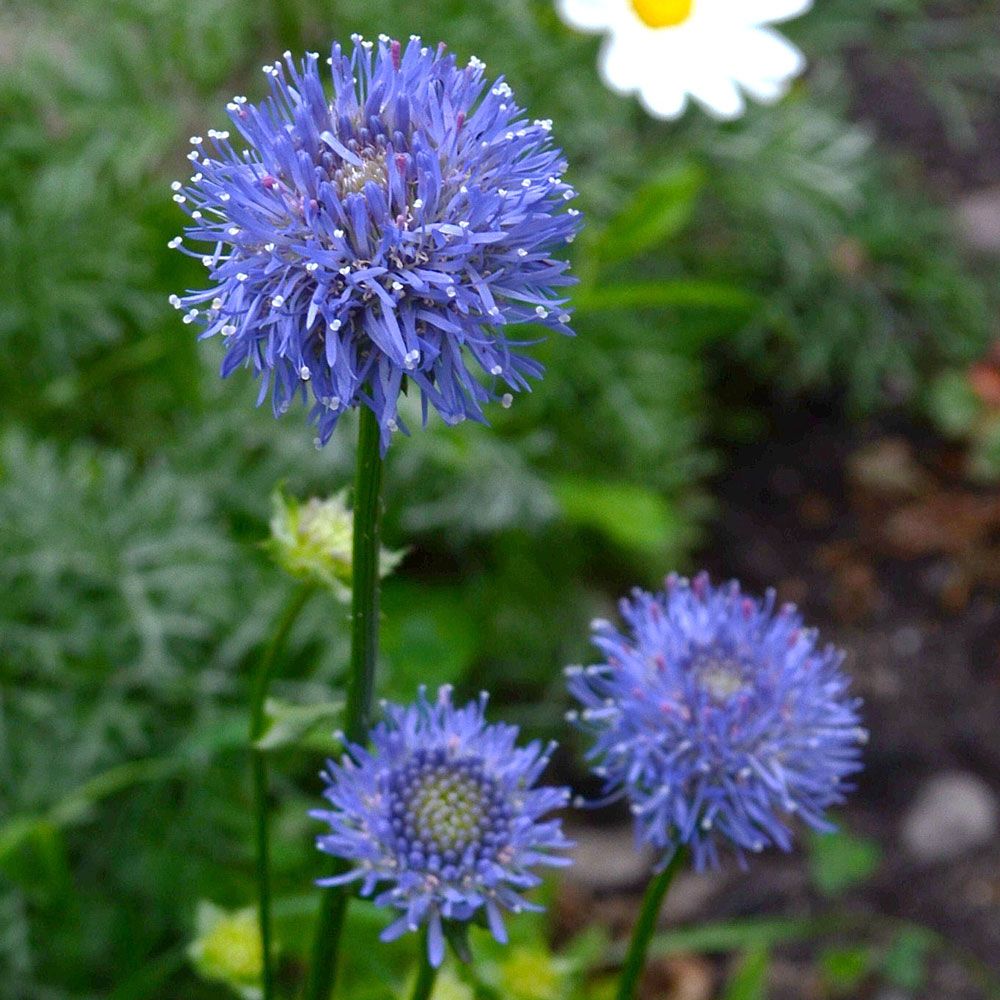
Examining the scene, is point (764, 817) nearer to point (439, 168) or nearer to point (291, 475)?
point (439, 168)

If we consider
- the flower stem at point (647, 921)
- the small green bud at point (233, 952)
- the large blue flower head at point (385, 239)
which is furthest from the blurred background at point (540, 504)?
the large blue flower head at point (385, 239)

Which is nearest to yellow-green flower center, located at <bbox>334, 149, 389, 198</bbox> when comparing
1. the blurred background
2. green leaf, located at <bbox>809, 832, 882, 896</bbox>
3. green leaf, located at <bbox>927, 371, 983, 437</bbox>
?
the blurred background

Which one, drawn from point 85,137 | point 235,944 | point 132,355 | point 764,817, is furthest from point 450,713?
point 85,137

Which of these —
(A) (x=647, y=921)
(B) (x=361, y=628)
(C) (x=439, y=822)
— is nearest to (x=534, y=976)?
(A) (x=647, y=921)

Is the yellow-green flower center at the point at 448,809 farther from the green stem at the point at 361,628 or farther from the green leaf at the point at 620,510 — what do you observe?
the green leaf at the point at 620,510

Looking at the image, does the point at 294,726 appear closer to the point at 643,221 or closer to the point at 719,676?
the point at 719,676

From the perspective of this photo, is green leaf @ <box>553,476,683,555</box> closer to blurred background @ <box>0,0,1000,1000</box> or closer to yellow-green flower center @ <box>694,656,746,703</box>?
blurred background @ <box>0,0,1000,1000</box>
